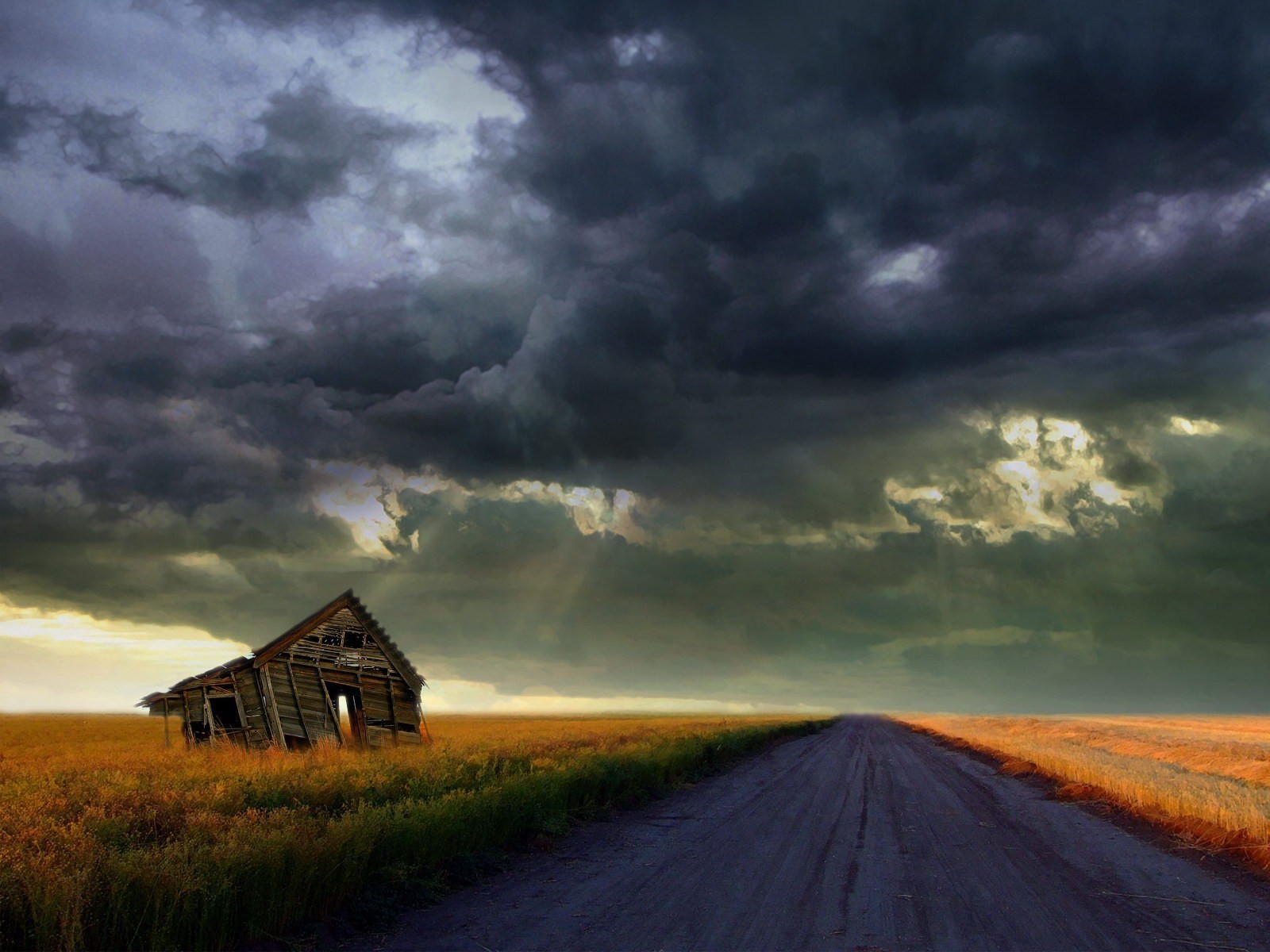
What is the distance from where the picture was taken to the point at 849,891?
991cm

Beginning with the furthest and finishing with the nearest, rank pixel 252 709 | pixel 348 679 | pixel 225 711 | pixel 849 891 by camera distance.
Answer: pixel 225 711 < pixel 348 679 < pixel 252 709 < pixel 849 891

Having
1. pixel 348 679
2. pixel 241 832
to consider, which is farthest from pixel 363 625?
pixel 241 832

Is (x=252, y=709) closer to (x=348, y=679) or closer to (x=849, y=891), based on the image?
(x=348, y=679)

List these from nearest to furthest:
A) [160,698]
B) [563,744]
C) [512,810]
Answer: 1. [512,810]
2. [563,744]
3. [160,698]

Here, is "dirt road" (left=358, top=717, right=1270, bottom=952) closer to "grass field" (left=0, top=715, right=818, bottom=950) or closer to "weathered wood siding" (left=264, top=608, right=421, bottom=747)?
"grass field" (left=0, top=715, right=818, bottom=950)

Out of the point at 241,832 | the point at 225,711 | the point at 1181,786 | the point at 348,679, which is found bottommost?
the point at 1181,786

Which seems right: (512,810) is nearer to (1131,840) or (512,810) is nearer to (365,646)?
(1131,840)

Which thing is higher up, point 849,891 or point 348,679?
point 348,679

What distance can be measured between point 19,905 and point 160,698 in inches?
1090

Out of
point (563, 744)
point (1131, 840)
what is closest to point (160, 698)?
point (563, 744)

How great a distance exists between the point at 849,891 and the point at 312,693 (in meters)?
23.7

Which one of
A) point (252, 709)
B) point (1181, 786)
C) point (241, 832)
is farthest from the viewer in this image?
point (252, 709)

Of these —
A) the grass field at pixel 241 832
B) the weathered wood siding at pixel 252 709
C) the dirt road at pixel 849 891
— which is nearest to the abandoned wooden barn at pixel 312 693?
the weathered wood siding at pixel 252 709

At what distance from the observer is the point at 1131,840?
14.3m
